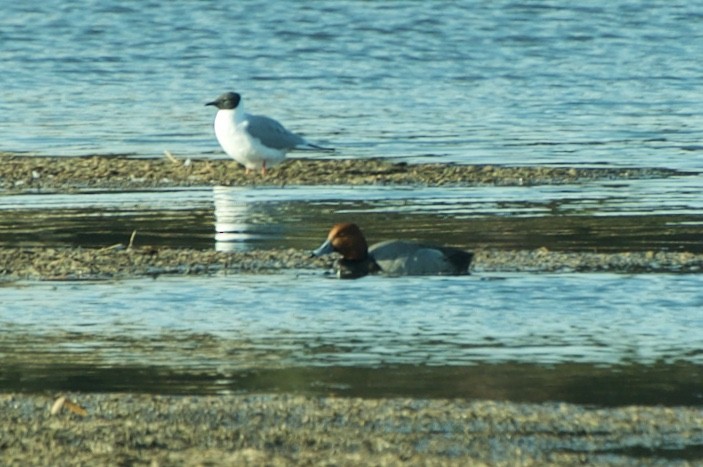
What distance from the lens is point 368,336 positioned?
10.3 m

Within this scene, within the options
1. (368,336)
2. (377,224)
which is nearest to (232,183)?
(377,224)

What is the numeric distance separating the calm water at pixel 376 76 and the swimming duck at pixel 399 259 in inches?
315

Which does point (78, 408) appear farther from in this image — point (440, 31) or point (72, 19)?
point (72, 19)

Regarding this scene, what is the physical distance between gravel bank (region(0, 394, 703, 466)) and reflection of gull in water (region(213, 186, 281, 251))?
17.4 feet

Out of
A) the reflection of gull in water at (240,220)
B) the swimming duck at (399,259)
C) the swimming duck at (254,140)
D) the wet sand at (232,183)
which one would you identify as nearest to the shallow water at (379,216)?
the reflection of gull in water at (240,220)

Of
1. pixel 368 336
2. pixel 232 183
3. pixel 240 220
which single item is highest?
pixel 368 336

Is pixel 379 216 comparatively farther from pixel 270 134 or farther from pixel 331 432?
pixel 331 432

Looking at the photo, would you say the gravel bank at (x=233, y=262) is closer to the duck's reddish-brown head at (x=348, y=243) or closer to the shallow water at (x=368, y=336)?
the duck's reddish-brown head at (x=348, y=243)

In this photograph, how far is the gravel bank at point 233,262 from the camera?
12648mm

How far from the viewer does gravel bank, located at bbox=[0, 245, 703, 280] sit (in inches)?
498

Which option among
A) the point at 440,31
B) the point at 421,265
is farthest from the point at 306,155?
the point at 440,31

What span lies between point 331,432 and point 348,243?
15.7 ft

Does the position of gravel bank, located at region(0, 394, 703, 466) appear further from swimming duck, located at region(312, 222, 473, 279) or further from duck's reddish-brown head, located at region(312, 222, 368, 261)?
duck's reddish-brown head, located at region(312, 222, 368, 261)

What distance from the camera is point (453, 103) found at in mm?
30031
